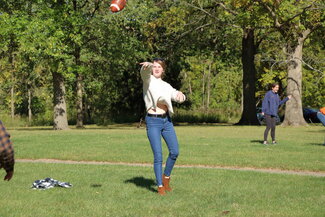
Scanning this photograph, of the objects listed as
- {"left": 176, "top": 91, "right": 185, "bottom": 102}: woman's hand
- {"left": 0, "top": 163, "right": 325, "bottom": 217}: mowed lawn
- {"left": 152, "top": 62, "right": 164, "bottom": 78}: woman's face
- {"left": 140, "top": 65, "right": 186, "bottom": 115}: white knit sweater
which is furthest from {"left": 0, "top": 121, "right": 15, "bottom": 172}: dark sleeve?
{"left": 152, "top": 62, "right": 164, "bottom": 78}: woman's face

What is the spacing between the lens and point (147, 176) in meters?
10.9

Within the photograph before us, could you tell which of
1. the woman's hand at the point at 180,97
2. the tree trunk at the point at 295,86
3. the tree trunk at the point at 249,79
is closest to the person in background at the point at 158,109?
the woman's hand at the point at 180,97

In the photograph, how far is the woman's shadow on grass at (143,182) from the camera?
939 centimetres

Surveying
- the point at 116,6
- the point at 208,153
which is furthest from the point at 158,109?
the point at 208,153

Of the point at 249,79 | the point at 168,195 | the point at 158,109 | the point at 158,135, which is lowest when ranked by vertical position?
the point at 168,195

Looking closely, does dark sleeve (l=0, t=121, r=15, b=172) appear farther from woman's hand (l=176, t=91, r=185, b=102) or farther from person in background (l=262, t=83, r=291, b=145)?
person in background (l=262, t=83, r=291, b=145)

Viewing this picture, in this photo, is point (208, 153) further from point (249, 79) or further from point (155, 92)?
point (249, 79)

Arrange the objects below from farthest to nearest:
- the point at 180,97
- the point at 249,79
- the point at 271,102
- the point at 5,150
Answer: the point at 249,79 < the point at 271,102 < the point at 180,97 < the point at 5,150

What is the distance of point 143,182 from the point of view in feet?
33.1

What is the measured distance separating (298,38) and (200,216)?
93.6 ft

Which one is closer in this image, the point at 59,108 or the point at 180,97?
the point at 180,97

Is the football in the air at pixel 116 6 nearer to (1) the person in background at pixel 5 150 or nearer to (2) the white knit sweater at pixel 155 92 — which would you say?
(2) the white knit sweater at pixel 155 92

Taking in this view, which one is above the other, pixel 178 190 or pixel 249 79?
pixel 249 79

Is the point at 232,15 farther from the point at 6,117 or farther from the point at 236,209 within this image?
the point at 236,209
